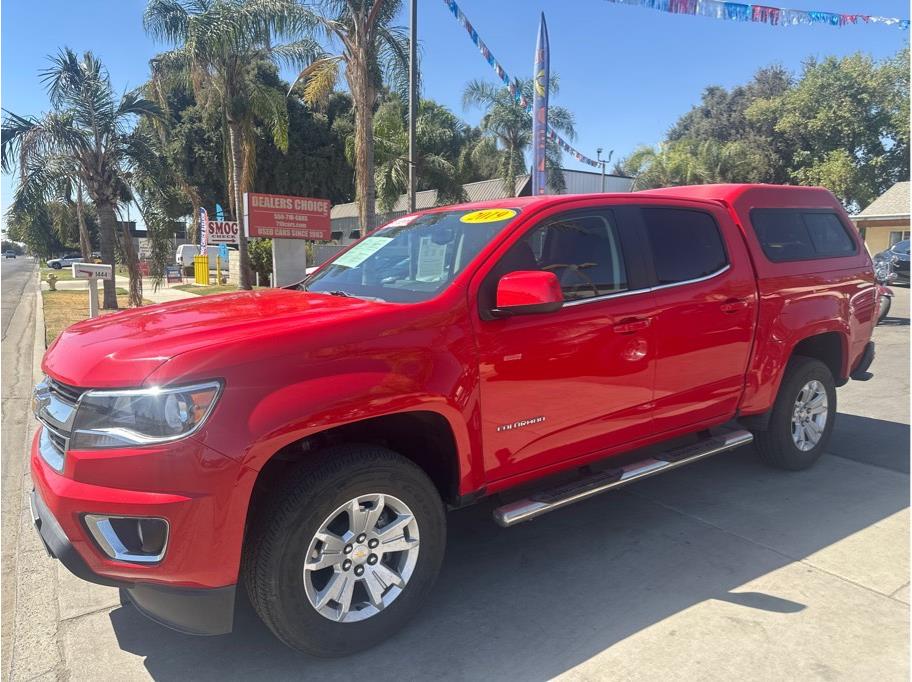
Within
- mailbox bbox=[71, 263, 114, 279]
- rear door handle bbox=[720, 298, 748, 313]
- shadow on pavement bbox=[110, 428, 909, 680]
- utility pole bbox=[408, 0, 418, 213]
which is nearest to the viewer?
shadow on pavement bbox=[110, 428, 909, 680]

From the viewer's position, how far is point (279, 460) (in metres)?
2.68

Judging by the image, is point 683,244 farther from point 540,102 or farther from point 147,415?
point 540,102

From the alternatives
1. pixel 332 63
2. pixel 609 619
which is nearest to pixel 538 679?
pixel 609 619

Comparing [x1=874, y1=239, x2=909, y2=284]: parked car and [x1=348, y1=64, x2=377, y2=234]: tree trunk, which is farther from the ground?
[x1=348, y1=64, x2=377, y2=234]: tree trunk

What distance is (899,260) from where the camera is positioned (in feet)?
59.3

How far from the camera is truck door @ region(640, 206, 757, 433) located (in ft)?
12.1

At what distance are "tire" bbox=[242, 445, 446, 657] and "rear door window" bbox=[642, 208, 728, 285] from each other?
1.96 meters

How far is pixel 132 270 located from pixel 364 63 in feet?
23.4

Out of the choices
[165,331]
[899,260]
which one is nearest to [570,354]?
[165,331]

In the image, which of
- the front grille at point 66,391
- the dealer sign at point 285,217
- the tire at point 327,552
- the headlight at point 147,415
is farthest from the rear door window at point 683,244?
the dealer sign at point 285,217

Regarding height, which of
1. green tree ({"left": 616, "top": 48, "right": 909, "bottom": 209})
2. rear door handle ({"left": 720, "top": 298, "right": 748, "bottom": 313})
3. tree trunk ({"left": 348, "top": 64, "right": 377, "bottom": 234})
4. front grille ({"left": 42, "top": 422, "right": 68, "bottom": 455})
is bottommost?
front grille ({"left": 42, "top": 422, "right": 68, "bottom": 455})

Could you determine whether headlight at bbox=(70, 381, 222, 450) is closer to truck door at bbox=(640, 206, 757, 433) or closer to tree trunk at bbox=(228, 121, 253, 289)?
truck door at bbox=(640, 206, 757, 433)

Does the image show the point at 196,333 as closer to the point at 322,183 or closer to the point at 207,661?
the point at 207,661

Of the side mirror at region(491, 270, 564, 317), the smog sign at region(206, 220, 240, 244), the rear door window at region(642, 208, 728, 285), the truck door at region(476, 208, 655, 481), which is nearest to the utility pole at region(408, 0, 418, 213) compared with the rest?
the rear door window at region(642, 208, 728, 285)
